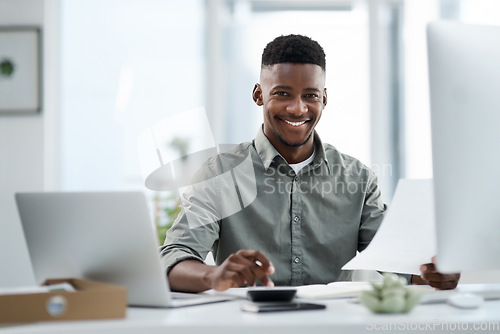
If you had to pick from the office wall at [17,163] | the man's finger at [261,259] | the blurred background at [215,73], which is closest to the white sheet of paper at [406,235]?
the man's finger at [261,259]

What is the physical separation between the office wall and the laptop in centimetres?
245

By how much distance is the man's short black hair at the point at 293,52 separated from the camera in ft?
5.49

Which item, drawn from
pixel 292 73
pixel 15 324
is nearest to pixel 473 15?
pixel 292 73

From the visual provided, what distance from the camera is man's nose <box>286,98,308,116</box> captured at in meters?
1.67

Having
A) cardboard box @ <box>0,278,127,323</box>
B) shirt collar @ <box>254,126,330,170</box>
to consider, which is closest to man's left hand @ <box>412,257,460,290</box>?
shirt collar @ <box>254,126,330,170</box>

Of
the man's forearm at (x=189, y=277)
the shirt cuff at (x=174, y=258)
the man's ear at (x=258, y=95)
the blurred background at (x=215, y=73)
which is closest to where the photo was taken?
the man's forearm at (x=189, y=277)

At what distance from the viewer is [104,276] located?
3.31 ft

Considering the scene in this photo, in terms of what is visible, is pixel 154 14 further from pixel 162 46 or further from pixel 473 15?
pixel 473 15

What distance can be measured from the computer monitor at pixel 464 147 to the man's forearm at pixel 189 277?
504mm

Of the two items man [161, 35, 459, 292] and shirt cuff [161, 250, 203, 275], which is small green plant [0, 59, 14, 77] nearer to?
man [161, 35, 459, 292]

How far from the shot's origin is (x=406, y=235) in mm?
1211

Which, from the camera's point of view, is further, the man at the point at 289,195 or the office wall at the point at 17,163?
the office wall at the point at 17,163

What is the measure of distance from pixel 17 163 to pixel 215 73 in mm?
1254

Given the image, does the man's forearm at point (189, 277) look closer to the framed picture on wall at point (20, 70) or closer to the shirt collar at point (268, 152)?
the shirt collar at point (268, 152)
